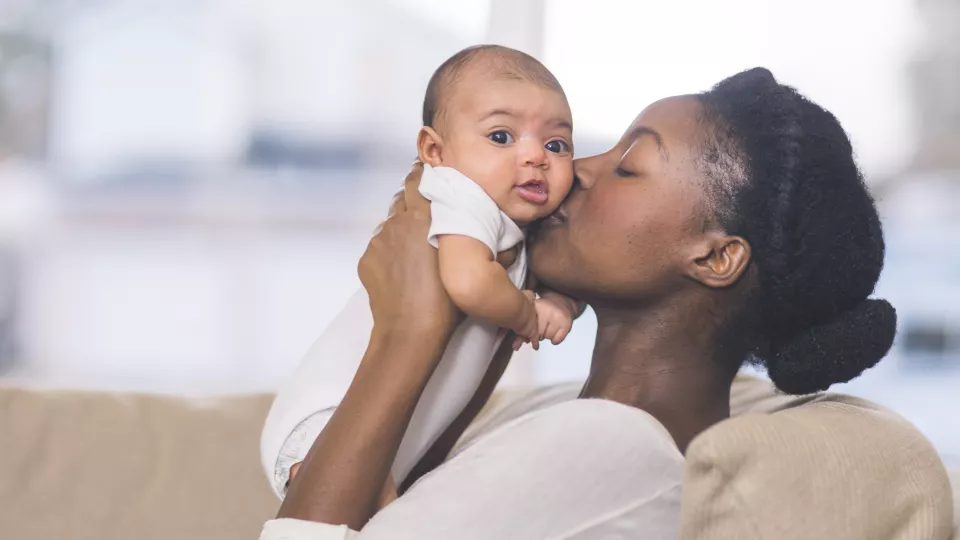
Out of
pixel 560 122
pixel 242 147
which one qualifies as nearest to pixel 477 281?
pixel 560 122

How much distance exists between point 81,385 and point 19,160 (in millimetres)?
788

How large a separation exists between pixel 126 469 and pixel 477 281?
1020 millimetres

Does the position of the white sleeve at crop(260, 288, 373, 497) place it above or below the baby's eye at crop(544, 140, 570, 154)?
below

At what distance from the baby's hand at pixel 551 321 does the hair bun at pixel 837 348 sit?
0.32 metres

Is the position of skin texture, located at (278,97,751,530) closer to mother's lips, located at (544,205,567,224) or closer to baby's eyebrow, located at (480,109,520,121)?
mother's lips, located at (544,205,567,224)

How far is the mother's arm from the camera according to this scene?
4.15ft

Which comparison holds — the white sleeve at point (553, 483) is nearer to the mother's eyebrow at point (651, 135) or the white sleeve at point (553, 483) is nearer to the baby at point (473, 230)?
the baby at point (473, 230)

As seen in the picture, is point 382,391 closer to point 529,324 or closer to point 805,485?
point 529,324

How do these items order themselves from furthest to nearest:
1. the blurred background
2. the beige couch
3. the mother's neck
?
the blurred background < the beige couch < the mother's neck

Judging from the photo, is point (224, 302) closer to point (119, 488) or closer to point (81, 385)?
point (81, 385)

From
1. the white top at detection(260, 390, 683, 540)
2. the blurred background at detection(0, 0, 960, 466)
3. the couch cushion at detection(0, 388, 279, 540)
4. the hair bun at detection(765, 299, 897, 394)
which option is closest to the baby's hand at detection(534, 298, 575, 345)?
the white top at detection(260, 390, 683, 540)

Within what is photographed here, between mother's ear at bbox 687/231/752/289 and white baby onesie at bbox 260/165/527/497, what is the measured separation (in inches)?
9.9

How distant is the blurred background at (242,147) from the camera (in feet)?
10.6

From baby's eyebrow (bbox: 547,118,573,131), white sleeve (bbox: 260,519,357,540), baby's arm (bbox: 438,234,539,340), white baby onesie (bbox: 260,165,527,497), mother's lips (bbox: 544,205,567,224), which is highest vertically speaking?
baby's eyebrow (bbox: 547,118,573,131)
